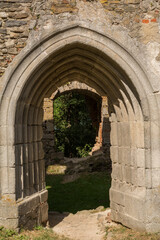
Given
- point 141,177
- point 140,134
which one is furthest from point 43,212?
point 140,134

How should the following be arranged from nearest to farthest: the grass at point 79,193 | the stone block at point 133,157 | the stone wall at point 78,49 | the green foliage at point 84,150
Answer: the stone wall at point 78,49 < the stone block at point 133,157 < the grass at point 79,193 < the green foliage at point 84,150

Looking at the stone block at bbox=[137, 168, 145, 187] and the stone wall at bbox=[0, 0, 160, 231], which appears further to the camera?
the stone block at bbox=[137, 168, 145, 187]

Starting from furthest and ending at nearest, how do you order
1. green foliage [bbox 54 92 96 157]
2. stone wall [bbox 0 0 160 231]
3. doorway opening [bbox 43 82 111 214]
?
green foliage [bbox 54 92 96 157]
doorway opening [bbox 43 82 111 214]
stone wall [bbox 0 0 160 231]

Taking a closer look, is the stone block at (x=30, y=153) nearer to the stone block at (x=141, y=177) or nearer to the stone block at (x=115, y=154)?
the stone block at (x=115, y=154)

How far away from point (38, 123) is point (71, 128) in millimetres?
10899

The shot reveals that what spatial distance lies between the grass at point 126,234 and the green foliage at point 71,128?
10.3 meters

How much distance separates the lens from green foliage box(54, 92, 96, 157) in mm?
16125

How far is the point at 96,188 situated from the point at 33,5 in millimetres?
5894

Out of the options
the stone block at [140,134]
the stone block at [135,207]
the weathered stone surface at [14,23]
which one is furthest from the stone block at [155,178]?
the weathered stone surface at [14,23]

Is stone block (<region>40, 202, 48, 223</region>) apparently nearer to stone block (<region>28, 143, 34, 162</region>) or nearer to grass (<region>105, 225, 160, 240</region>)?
stone block (<region>28, 143, 34, 162</region>)

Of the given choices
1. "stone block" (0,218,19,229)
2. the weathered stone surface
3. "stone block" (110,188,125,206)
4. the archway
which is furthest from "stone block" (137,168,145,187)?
the weathered stone surface

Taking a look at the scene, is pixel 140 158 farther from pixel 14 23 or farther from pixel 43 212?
pixel 14 23

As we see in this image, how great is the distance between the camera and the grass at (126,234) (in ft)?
15.1

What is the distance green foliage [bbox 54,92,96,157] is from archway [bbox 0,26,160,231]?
10.3m
